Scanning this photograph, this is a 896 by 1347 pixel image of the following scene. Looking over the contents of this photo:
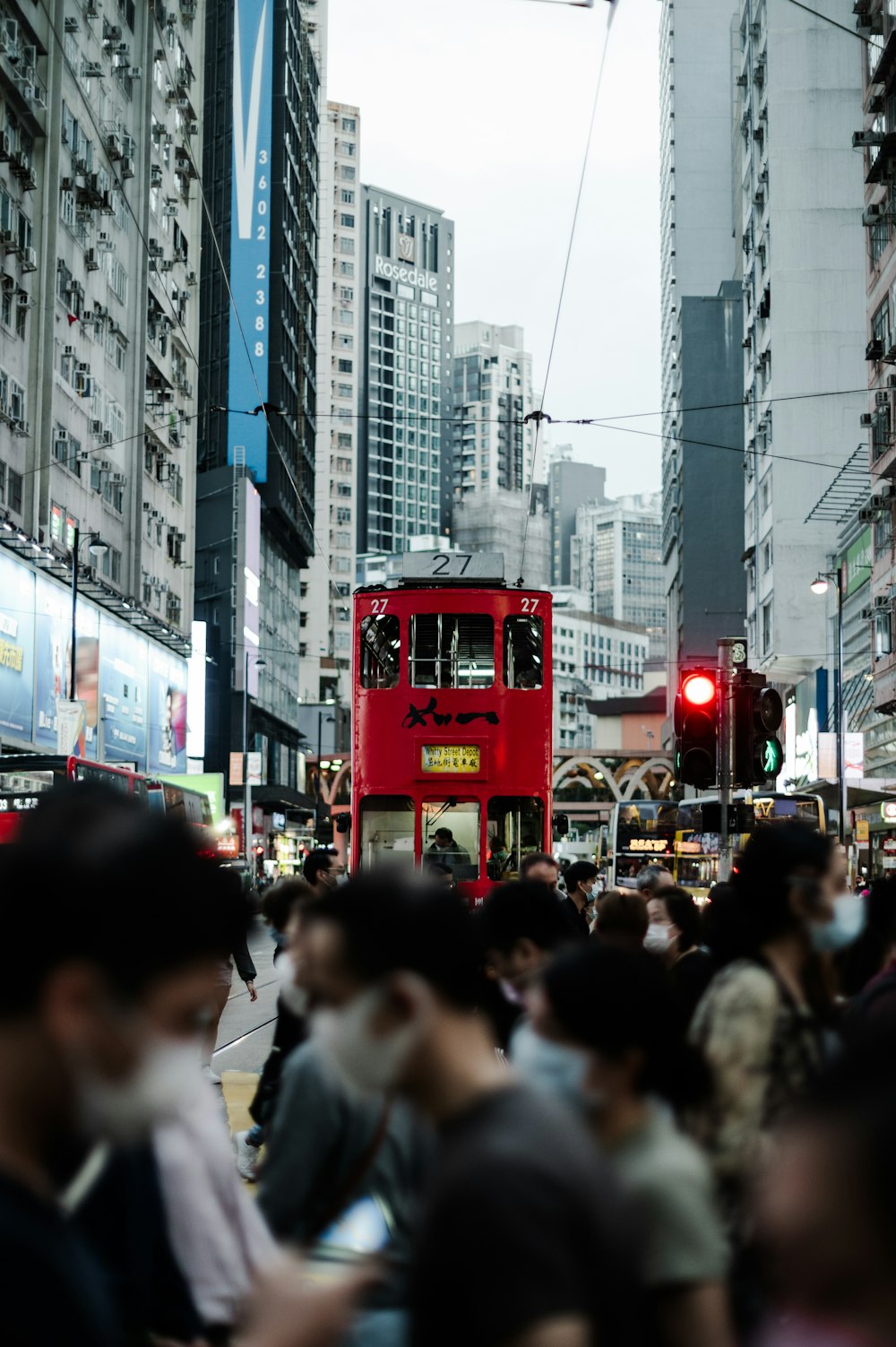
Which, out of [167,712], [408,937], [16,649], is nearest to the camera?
[408,937]

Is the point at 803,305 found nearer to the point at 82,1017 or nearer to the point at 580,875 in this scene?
the point at 580,875

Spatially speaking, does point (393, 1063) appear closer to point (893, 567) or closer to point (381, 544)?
point (893, 567)

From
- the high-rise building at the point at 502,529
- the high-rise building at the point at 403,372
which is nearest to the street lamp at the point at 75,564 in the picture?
the high-rise building at the point at 502,529

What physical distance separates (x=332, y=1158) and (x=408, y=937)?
115 centimetres

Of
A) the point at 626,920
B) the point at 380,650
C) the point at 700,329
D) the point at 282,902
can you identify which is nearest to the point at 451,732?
the point at 380,650

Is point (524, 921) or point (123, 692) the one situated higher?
point (123, 692)

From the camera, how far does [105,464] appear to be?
45125mm

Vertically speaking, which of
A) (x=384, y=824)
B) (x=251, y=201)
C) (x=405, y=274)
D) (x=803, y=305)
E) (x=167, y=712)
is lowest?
(x=384, y=824)

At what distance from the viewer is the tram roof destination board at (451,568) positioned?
1792cm

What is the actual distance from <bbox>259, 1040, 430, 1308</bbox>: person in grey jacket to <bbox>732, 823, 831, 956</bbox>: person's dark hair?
109 cm

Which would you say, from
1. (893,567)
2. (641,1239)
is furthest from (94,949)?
(893,567)

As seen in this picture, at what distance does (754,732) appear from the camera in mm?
11539

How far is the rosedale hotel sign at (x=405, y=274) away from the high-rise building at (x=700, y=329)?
62313 mm

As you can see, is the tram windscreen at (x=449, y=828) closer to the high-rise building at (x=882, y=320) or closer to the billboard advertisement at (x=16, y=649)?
the billboard advertisement at (x=16, y=649)
